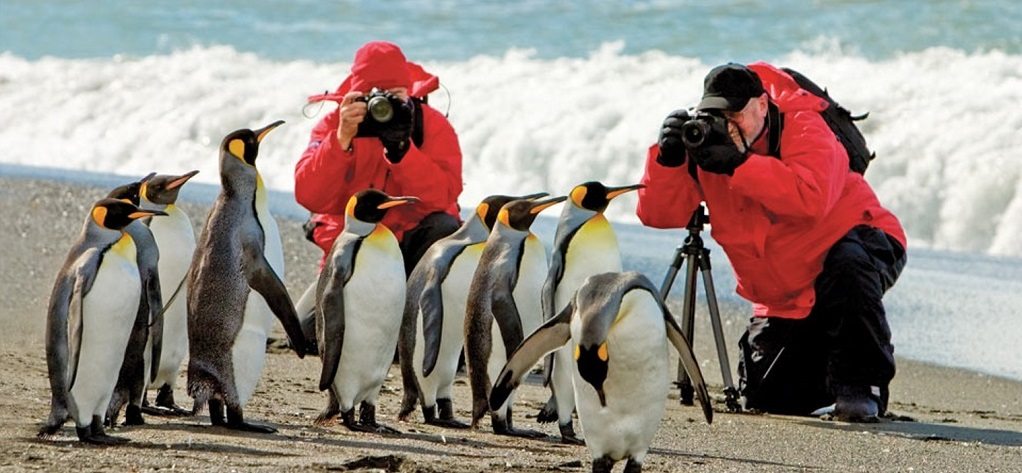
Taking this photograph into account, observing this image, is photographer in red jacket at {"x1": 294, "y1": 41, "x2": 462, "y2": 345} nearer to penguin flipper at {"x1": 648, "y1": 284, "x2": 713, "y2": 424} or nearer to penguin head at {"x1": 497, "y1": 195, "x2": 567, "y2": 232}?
penguin head at {"x1": 497, "y1": 195, "x2": 567, "y2": 232}

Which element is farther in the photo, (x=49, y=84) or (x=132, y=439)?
(x=49, y=84)

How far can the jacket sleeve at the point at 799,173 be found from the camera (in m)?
5.33

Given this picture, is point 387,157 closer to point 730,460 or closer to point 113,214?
point 113,214

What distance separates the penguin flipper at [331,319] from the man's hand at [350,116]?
0.93 meters

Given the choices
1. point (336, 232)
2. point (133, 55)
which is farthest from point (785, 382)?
point (133, 55)

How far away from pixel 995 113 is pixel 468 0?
1096 centimetres

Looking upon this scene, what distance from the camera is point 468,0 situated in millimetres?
21781

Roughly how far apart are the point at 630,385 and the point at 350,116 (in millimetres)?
2051

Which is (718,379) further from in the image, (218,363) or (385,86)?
(218,363)

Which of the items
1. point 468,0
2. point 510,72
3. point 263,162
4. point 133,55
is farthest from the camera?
point 468,0

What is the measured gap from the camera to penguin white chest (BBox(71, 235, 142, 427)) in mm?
4484

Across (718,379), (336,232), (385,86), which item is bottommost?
(718,379)

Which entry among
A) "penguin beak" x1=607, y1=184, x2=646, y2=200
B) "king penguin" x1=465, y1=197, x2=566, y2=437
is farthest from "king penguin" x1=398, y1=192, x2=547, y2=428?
"penguin beak" x1=607, y1=184, x2=646, y2=200

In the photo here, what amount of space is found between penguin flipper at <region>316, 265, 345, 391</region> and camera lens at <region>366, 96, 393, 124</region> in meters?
0.90
